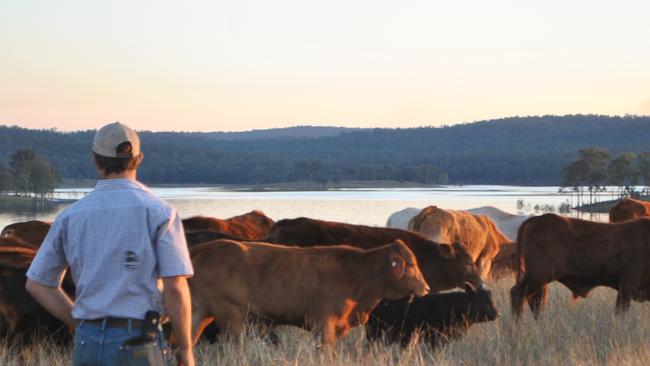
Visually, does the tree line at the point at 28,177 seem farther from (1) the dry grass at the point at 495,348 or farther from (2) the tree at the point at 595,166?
(1) the dry grass at the point at 495,348

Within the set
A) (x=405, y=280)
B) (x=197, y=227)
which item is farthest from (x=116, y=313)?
(x=197, y=227)

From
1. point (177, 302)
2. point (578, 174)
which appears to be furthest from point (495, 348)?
point (578, 174)

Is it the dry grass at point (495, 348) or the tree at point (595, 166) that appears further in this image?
the tree at point (595, 166)

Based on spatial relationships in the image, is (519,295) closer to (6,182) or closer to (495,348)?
(495,348)

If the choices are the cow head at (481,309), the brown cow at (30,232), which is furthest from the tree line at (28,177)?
the cow head at (481,309)

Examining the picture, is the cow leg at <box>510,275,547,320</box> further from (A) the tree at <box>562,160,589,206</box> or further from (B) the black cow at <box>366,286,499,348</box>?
(A) the tree at <box>562,160,589,206</box>

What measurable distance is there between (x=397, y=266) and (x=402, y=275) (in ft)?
0.31

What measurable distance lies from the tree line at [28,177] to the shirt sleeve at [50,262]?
93956 mm

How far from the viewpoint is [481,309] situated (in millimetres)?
9109

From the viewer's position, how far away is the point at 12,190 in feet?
323

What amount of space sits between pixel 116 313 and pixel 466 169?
15483cm

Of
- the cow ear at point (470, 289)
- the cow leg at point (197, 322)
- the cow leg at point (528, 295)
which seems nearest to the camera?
the cow leg at point (197, 322)

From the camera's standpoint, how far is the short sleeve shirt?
449 centimetres

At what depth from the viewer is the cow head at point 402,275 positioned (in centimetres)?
818
